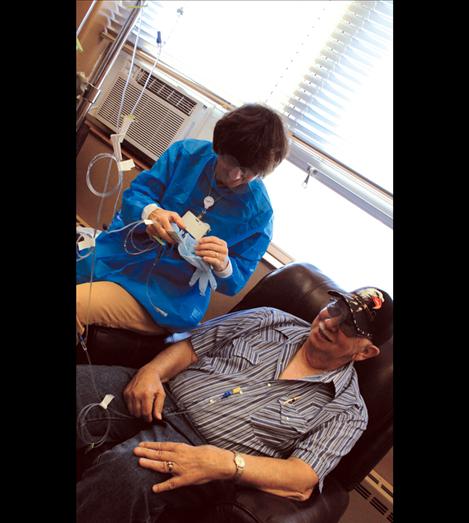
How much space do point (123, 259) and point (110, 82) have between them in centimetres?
145

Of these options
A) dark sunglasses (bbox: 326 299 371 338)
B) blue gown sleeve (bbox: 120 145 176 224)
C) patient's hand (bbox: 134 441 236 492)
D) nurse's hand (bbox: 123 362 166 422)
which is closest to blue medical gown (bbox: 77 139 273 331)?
blue gown sleeve (bbox: 120 145 176 224)

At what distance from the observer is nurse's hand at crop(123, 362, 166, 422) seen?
1341 mm

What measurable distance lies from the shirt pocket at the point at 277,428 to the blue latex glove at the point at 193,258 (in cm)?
49

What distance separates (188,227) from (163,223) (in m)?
0.09

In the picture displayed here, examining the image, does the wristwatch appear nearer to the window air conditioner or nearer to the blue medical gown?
the blue medical gown

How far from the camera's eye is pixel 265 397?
1.41 meters

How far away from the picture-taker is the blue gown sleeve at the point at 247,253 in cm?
159

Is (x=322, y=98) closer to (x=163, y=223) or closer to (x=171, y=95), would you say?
(x=171, y=95)

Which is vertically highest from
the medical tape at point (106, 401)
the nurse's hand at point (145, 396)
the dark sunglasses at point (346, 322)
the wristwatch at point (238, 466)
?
the dark sunglasses at point (346, 322)

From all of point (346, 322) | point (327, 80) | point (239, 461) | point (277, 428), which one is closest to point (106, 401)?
point (239, 461)

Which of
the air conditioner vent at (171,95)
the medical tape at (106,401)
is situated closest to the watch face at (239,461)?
the medical tape at (106,401)

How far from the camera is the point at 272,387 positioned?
1.43m

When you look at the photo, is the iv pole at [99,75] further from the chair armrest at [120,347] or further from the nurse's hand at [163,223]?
the chair armrest at [120,347]
